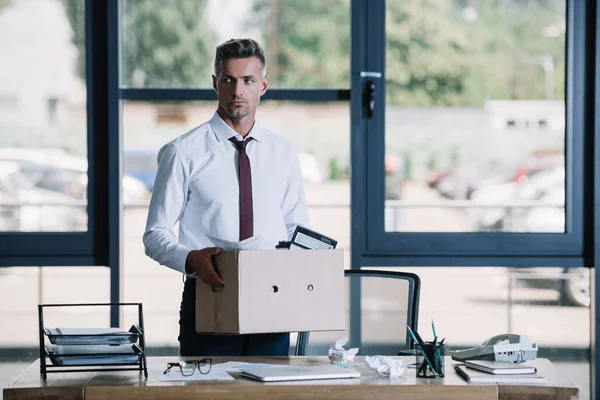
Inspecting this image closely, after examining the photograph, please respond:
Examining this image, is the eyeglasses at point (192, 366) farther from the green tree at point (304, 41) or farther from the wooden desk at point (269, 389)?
the green tree at point (304, 41)

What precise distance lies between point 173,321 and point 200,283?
1.64 m

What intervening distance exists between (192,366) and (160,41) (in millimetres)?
2026

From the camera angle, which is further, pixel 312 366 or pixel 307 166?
pixel 307 166

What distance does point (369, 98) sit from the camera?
3887 mm

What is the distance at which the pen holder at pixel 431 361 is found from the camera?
2211mm

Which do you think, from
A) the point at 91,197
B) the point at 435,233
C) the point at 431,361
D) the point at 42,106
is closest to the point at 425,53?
the point at 435,233

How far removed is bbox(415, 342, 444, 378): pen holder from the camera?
2.21 meters

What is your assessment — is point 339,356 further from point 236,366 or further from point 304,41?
point 304,41

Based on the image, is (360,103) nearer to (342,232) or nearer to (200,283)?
(342,232)

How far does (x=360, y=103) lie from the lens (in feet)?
12.8

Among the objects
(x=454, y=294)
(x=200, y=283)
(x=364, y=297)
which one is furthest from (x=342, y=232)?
(x=200, y=283)

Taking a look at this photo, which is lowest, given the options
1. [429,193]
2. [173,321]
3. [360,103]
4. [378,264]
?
[173,321]

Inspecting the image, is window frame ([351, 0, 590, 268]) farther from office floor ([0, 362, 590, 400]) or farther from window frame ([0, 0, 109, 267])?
window frame ([0, 0, 109, 267])

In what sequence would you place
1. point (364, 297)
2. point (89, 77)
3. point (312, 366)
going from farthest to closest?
point (89, 77) < point (364, 297) < point (312, 366)
